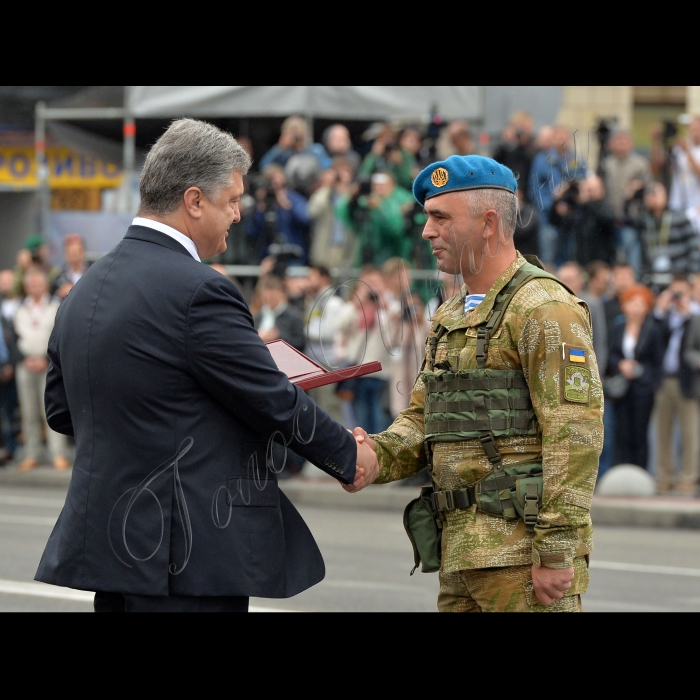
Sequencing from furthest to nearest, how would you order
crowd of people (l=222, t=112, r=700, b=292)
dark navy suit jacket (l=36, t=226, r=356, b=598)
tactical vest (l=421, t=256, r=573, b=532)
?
crowd of people (l=222, t=112, r=700, b=292) → tactical vest (l=421, t=256, r=573, b=532) → dark navy suit jacket (l=36, t=226, r=356, b=598)

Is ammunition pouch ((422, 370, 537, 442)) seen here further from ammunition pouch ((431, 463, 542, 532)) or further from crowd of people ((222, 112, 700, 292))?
crowd of people ((222, 112, 700, 292))

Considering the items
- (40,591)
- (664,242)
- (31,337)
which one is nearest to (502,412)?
(40,591)

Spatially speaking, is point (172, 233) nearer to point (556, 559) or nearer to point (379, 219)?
point (556, 559)

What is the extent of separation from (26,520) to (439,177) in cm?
792

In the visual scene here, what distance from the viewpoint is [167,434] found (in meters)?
3.16

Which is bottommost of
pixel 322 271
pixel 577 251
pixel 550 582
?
pixel 550 582

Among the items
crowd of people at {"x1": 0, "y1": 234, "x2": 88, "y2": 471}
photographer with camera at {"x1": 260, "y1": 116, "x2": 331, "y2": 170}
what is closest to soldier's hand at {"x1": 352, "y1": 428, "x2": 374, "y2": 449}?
photographer with camera at {"x1": 260, "y1": 116, "x2": 331, "y2": 170}

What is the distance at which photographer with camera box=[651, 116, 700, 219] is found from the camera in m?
11.1

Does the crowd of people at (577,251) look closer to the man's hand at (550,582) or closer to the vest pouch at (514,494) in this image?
the vest pouch at (514,494)

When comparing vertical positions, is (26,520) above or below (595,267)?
below

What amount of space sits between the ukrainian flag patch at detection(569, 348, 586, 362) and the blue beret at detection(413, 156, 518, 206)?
596 millimetres

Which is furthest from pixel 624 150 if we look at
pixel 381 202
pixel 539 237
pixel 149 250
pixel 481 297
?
pixel 149 250
